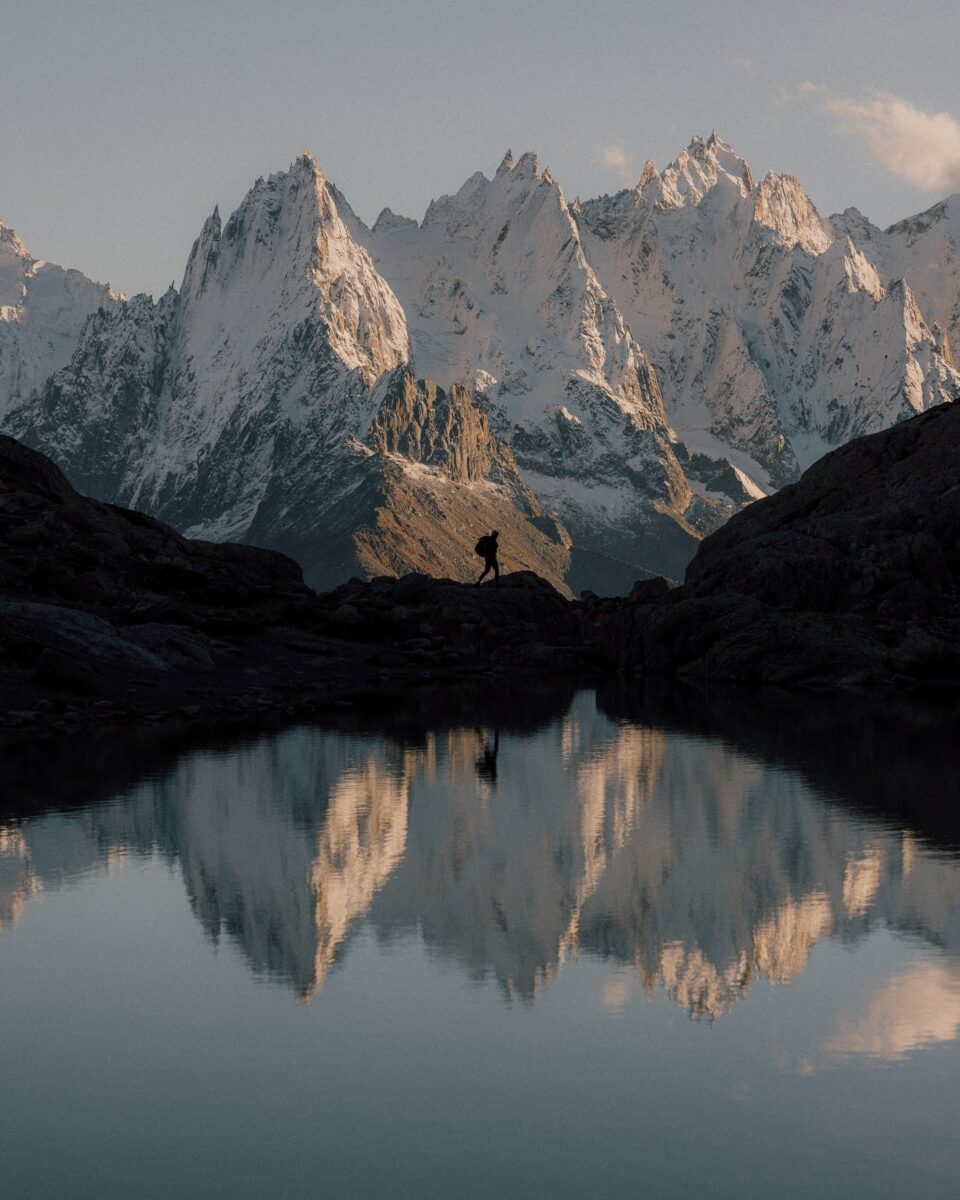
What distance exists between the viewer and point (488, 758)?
55.6 metres

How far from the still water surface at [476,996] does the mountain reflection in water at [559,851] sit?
0.12m

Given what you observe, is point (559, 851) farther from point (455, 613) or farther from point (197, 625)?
point (455, 613)

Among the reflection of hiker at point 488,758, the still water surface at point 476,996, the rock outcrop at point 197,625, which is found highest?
the rock outcrop at point 197,625

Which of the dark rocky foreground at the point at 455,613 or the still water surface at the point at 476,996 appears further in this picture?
the dark rocky foreground at the point at 455,613

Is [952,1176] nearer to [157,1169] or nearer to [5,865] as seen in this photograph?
[157,1169]

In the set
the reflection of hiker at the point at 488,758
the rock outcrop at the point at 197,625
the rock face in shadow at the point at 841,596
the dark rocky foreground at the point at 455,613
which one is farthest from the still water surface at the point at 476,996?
the rock face in shadow at the point at 841,596

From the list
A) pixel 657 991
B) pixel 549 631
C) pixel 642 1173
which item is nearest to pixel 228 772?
pixel 657 991

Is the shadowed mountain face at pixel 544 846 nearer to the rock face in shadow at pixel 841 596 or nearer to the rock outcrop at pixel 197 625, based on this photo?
the rock outcrop at pixel 197 625

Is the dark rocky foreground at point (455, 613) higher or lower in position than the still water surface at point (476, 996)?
higher

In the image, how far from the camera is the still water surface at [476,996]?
62.5 ft

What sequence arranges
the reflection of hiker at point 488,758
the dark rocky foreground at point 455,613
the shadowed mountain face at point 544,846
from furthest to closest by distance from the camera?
the dark rocky foreground at point 455,613 → the reflection of hiker at point 488,758 → the shadowed mountain face at point 544,846

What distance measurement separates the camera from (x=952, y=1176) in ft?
60.5

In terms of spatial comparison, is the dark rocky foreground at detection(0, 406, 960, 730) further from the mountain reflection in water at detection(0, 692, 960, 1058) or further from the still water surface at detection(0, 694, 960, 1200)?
the still water surface at detection(0, 694, 960, 1200)

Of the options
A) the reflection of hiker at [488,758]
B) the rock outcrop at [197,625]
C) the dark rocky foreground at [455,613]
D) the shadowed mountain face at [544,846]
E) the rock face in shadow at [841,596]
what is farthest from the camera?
the rock face in shadow at [841,596]
